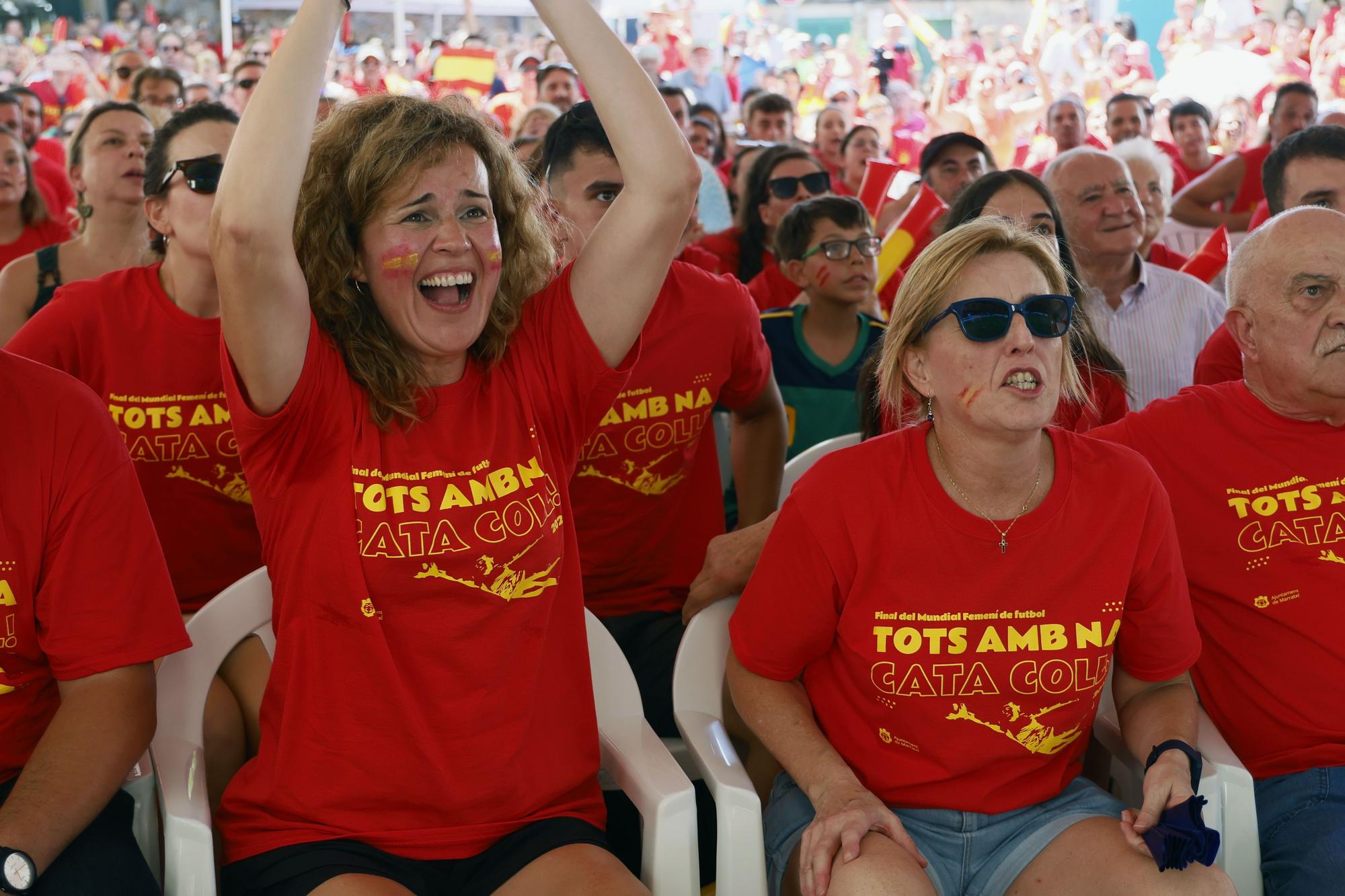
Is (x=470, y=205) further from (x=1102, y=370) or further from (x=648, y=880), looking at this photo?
(x=1102, y=370)

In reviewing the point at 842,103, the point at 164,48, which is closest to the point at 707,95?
the point at 842,103

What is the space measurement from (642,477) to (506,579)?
1.03m

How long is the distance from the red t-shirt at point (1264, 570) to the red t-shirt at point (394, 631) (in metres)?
1.26

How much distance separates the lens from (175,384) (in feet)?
9.34

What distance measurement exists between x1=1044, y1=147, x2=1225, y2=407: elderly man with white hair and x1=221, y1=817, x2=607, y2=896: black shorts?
2.67 metres

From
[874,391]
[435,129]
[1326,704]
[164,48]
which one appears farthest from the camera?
[164,48]

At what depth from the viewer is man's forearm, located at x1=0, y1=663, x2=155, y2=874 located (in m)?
1.87

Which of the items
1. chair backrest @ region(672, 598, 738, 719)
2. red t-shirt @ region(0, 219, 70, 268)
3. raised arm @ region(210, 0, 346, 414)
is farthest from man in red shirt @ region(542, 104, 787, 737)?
red t-shirt @ region(0, 219, 70, 268)

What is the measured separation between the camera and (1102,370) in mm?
3021

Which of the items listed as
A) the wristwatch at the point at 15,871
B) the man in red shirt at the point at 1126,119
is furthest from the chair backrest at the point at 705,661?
the man in red shirt at the point at 1126,119

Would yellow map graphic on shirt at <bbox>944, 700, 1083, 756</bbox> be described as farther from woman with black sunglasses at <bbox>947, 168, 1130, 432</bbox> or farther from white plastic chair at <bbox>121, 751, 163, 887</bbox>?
white plastic chair at <bbox>121, 751, 163, 887</bbox>

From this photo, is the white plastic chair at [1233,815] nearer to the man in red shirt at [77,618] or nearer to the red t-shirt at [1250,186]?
the man in red shirt at [77,618]

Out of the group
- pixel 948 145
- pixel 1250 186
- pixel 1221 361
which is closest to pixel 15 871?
pixel 1221 361

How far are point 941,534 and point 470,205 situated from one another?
3.08 feet
